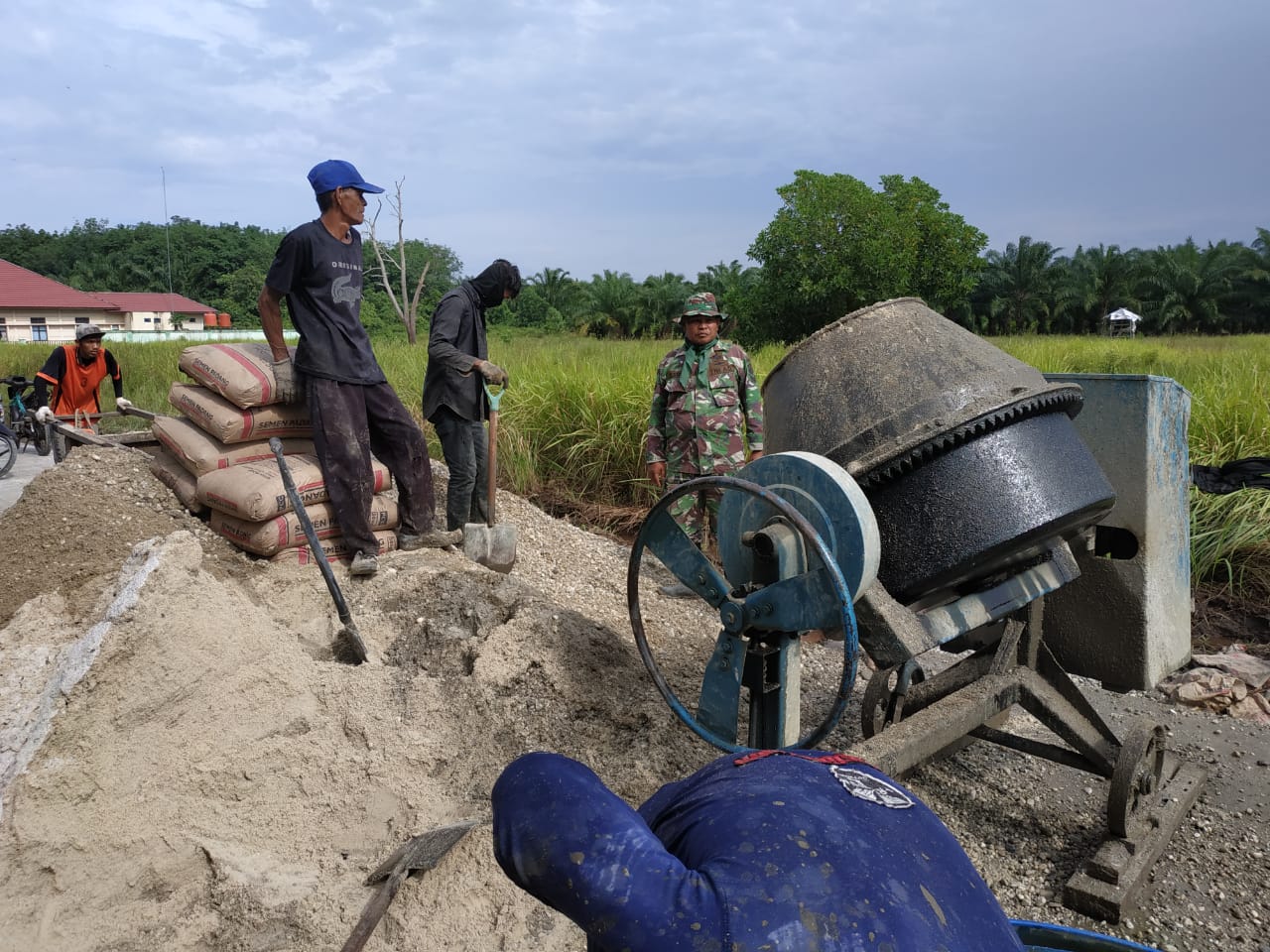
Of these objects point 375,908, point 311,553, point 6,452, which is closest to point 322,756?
point 375,908

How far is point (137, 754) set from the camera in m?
2.93

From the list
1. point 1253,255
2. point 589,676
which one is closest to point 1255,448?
point 589,676

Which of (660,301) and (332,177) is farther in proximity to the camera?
(660,301)

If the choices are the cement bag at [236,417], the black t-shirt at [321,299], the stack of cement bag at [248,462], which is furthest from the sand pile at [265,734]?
the black t-shirt at [321,299]

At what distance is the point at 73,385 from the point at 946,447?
7631 millimetres

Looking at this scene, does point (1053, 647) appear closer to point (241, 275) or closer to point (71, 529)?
point (71, 529)

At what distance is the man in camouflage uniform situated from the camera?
16.6ft

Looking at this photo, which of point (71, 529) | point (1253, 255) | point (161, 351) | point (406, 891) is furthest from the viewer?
point (1253, 255)

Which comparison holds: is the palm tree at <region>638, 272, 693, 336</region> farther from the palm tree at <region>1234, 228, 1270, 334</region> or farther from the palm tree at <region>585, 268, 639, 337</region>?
the palm tree at <region>1234, 228, 1270, 334</region>

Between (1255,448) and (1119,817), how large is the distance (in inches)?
179

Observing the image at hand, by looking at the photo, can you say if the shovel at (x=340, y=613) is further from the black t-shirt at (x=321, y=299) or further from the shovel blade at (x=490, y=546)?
the shovel blade at (x=490, y=546)

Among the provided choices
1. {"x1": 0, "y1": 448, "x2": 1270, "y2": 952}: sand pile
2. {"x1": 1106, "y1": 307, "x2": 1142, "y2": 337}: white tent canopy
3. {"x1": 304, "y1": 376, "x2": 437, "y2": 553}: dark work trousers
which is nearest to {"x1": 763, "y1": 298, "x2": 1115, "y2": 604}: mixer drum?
{"x1": 0, "y1": 448, "x2": 1270, "y2": 952}: sand pile

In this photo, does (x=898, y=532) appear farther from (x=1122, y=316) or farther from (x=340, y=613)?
(x=1122, y=316)

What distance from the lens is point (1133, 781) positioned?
112 inches
